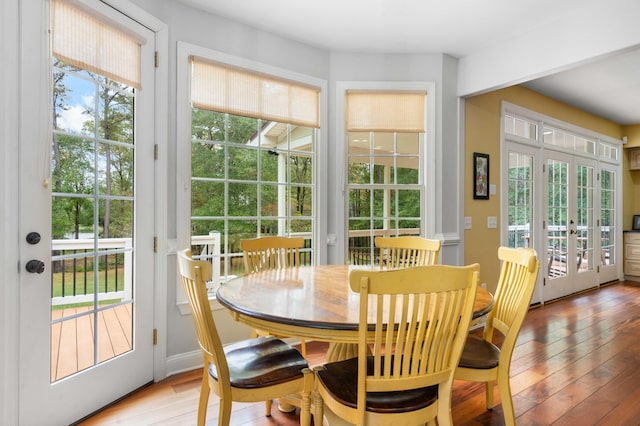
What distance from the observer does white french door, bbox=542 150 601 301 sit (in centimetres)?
475

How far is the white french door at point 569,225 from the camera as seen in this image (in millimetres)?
4746

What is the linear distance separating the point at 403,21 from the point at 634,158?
605 centimetres

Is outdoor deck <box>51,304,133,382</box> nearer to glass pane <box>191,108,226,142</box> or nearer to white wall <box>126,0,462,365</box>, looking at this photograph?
white wall <box>126,0,462,365</box>

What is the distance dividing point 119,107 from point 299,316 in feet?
6.04

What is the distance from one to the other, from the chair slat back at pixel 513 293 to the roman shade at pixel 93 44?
8.20 feet

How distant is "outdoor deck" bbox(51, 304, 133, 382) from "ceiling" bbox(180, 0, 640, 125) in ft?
7.22

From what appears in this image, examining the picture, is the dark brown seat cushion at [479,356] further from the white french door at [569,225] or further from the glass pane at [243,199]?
the white french door at [569,225]

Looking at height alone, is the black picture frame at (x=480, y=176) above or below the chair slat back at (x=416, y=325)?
above

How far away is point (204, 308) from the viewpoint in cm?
139

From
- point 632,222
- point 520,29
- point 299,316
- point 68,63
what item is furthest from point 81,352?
point 632,222

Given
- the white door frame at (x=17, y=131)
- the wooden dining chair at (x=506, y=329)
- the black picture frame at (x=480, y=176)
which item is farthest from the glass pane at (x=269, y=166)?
the black picture frame at (x=480, y=176)

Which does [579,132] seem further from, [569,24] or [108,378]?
[108,378]

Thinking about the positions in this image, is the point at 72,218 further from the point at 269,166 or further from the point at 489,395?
the point at 489,395

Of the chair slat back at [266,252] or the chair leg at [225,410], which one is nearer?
the chair leg at [225,410]
